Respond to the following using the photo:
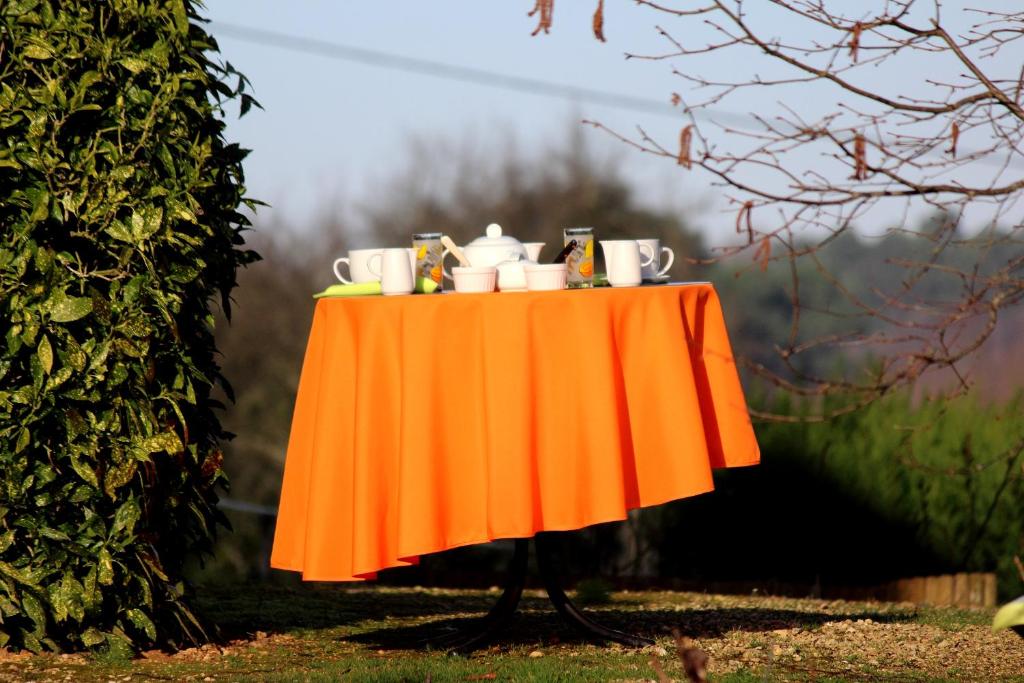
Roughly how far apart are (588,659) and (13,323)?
2530mm

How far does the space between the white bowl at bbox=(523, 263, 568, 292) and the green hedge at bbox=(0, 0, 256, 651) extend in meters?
1.33

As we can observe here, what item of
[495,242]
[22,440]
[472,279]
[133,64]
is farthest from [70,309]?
[495,242]

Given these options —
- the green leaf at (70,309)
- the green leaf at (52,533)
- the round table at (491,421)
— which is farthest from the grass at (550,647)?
the green leaf at (70,309)

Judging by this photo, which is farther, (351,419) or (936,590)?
(936,590)

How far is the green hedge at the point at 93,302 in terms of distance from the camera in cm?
462

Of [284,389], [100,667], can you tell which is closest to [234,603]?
[100,667]

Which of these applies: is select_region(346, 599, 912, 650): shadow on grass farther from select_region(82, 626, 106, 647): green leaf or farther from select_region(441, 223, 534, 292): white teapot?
select_region(441, 223, 534, 292): white teapot

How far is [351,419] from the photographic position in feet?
14.5

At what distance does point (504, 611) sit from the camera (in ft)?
16.9

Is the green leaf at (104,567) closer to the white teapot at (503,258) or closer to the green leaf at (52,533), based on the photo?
the green leaf at (52,533)

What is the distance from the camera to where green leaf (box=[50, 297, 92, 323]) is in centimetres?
457

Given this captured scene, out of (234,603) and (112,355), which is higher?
(112,355)

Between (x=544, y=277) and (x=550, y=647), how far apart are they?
5.29 ft

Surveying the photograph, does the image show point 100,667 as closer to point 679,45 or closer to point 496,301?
point 496,301
